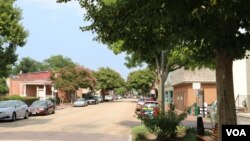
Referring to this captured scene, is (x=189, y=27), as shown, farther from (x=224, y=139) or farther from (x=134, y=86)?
(x=134, y=86)

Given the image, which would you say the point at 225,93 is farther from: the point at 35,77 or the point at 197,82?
the point at 35,77

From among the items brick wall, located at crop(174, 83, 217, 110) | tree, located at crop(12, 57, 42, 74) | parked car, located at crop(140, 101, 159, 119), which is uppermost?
tree, located at crop(12, 57, 42, 74)

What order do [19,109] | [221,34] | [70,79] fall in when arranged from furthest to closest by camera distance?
[70,79] → [19,109] → [221,34]

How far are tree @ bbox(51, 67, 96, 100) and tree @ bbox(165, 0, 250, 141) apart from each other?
67.3 metres

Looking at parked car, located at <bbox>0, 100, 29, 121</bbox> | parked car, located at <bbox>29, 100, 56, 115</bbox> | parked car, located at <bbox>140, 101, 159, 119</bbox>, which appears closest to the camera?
parked car, located at <bbox>140, 101, 159, 119</bbox>

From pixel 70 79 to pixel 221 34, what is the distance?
70.6m

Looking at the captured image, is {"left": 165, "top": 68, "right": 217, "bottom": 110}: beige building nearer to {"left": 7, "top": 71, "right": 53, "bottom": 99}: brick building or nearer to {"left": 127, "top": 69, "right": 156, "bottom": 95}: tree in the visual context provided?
{"left": 7, "top": 71, "right": 53, "bottom": 99}: brick building

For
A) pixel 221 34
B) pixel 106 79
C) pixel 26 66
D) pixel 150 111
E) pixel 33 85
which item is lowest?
pixel 150 111

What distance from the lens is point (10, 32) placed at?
32781 mm

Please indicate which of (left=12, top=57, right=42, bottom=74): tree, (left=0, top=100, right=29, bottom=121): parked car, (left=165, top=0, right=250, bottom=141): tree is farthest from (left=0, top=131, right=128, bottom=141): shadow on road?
(left=12, top=57, right=42, bottom=74): tree

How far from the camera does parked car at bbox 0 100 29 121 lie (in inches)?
1249

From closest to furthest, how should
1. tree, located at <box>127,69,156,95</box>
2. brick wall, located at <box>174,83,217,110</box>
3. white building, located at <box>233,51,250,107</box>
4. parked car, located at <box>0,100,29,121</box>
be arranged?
parked car, located at <box>0,100,29,121</box> < white building, located at <box>233,51,250,107</box> < brick wall, located at <box>174,83,217,110</box> < tree, located at <box>127,69,156,95</box>

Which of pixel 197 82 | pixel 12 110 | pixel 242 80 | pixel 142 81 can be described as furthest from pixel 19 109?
pixel 142 81

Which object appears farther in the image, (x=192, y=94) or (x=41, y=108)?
(x=192, y=94)
